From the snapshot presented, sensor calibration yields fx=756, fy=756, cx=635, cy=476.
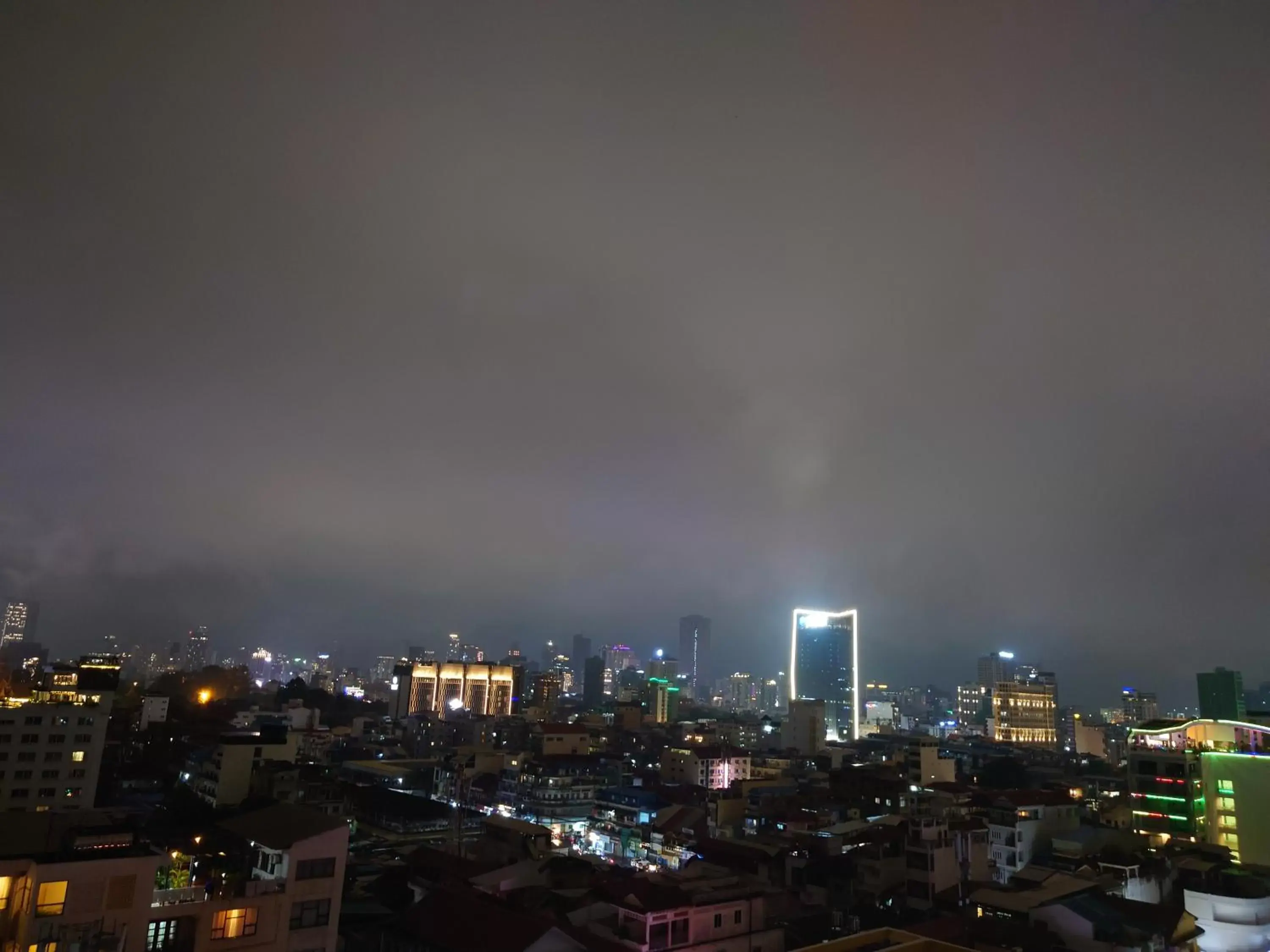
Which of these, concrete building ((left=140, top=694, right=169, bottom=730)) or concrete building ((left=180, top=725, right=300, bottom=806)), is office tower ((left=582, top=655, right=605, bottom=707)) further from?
concrete building ((left=180, top=725, right=300, bottom=806))

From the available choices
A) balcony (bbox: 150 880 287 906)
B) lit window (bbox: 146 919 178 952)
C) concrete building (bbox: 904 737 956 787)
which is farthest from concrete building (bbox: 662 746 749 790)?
lit window (bbox: 146 919 178 952)

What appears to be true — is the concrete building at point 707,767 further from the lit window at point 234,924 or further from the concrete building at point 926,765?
the lit window at point 234,924

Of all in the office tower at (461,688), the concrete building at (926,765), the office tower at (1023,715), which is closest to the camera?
the concrete building at (926,765)

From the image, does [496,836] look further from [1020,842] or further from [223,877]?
[1020,842]

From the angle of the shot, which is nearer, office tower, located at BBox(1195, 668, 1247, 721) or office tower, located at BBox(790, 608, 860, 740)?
office tower, located at BBox(1195, 668, 1247, 721)

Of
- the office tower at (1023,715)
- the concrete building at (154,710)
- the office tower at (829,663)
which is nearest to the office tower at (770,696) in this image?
the office tower at (829,663)
